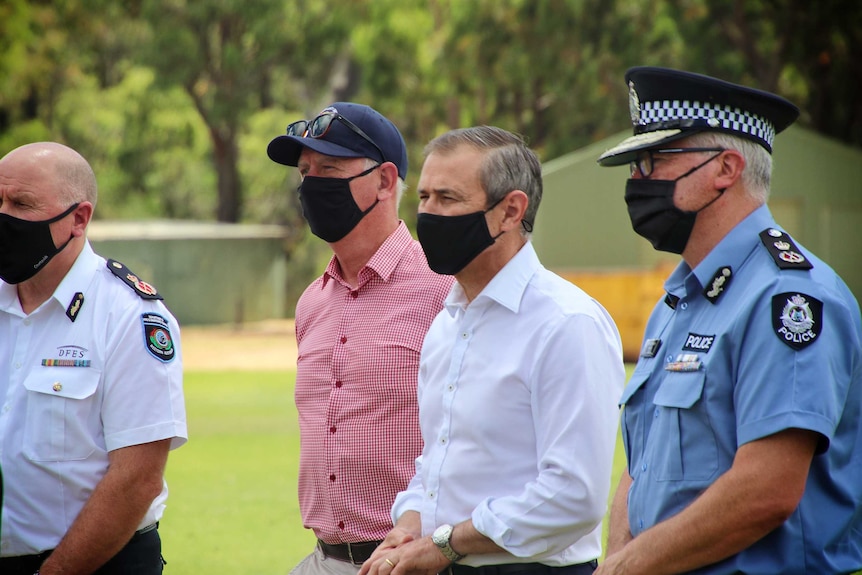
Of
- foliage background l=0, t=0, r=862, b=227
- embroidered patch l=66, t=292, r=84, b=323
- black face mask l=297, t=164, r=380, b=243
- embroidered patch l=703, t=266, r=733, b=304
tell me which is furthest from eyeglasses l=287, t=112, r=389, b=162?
foliage background l=0, t=0, r=862, b=227

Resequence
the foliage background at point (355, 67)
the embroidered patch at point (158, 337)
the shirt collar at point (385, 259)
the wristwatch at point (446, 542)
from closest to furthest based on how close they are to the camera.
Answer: the wristwatch at point (446, 542)
the embroidered patch at point (158, 337)
the shirt collar at point (385, 259)
the foliage background at point (355, 67)

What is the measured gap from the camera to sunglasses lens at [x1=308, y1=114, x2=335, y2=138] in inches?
153

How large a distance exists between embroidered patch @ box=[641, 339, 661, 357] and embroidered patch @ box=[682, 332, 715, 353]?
0.64ft

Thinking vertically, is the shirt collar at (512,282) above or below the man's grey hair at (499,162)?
below

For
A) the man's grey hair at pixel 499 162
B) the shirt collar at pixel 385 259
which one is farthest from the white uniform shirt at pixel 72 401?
the man's grey hair at pixel 499 162

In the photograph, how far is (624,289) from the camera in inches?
758

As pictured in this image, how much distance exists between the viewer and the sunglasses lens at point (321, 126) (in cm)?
388

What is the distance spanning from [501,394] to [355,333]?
95 cm

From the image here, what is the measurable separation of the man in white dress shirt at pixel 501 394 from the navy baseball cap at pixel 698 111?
0.40 m

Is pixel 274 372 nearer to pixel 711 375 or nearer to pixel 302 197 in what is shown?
pixel 302 197

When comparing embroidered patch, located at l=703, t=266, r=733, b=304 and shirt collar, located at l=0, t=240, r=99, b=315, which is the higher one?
embroidered patch, located at l=703, t=266, r=733, b=304

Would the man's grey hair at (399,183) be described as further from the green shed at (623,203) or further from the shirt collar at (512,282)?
the green shed at (623,203)

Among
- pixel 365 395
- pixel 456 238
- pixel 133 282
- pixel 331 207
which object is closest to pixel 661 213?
pixel 456 238

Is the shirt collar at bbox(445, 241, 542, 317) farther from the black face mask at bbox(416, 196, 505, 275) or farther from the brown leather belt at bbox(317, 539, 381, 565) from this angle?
the brown leather belt at bbox(317, 539, 381, 565)
